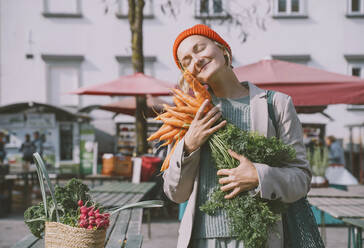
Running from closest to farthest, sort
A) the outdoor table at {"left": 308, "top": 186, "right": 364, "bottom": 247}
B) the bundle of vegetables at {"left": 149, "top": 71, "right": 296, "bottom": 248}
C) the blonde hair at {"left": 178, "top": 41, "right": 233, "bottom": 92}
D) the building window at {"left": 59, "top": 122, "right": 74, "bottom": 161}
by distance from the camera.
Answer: the bundle of vegetables at {"left": 149, "top": 71, "right": 296, "bottom": 248}
the blonde hair at {"left": 178, "top": 41, "right": 233, "bottom": 92}
the outdoor table at {"left": 308, "top": 186, "right": 364, "bottom": 247}
the building window at {"left": 59, "top": 122, "right": 74, "bottom": 161}

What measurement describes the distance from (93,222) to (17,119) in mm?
12775

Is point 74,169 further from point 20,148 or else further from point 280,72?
point 280,72

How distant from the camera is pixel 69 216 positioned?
1.84 m

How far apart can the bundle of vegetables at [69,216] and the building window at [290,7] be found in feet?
52.6

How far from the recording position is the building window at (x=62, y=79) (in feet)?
53.1

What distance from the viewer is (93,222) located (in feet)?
5.49

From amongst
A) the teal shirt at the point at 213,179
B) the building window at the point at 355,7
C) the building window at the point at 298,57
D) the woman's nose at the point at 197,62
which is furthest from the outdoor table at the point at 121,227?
the building window at the point at 355,7

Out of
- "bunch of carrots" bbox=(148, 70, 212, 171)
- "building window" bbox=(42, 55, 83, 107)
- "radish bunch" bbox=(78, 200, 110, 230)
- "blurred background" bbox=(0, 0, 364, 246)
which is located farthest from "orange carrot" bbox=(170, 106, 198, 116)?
"building window" bbox=(42, 55, 83, 107)

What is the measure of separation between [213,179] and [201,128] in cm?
24

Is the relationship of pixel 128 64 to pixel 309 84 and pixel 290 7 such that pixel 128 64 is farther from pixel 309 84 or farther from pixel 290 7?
pixel 309 84

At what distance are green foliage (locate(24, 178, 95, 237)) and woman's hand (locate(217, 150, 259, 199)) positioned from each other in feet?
2.39

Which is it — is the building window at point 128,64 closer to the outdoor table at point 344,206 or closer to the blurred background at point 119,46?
the blurred background at point 119,46

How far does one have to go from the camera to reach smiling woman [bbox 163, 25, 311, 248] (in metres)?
1.45

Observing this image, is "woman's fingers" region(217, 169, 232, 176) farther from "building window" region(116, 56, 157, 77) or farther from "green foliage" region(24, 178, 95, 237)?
"building window" region(116, 56, 157, 77)
